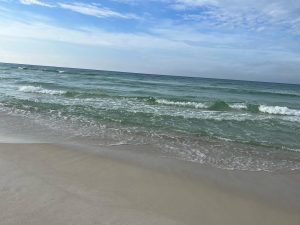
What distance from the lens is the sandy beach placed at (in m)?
3.73

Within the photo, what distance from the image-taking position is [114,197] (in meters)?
4.35

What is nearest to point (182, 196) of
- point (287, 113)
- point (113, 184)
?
point (113, 184)

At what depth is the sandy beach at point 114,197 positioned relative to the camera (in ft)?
12.3

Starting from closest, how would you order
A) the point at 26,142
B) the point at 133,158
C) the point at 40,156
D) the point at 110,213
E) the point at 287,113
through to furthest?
the point at 110,213, the point at 40,156, the point at 133,158, the point at 26,142, the point at 287,113

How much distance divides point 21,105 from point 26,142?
6.39m

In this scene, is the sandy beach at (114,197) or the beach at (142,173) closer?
the sandy beach at (114,197)

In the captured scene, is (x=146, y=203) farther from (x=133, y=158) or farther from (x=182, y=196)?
(x=133, y=158)

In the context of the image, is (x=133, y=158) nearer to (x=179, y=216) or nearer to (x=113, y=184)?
(x=113, y=184)

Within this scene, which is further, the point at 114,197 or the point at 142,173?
the point at 142,173

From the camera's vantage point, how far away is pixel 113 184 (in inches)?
192

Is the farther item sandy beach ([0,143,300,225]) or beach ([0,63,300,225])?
beach ([0,63,300,225])

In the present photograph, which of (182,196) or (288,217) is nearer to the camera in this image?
(288,217)

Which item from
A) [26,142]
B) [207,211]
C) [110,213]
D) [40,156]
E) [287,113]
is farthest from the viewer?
[287,113]

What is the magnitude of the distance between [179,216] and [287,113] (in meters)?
16.8
